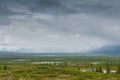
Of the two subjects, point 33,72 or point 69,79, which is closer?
point 69,79

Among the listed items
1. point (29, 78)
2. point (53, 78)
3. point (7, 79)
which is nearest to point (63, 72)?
point (53, 78)

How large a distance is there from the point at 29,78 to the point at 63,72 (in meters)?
8.68

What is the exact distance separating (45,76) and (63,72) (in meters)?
5.39

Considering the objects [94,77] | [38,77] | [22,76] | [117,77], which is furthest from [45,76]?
[117,77]

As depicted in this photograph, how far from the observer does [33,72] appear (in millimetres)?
53156

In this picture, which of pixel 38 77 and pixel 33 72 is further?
pixel 33 72

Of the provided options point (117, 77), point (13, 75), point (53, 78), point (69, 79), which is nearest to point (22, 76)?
point (13, 75)

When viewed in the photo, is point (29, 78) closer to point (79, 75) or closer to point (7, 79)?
point (7, 79)

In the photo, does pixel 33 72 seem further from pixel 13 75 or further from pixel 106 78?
pixel 106 78

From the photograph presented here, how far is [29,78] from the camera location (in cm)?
4769

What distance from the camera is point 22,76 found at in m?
49.8

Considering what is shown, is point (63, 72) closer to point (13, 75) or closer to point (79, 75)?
point (79, 75)

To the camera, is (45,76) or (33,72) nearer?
(45,76)

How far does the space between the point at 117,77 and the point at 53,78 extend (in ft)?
43.6
